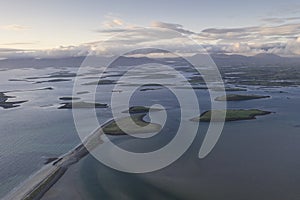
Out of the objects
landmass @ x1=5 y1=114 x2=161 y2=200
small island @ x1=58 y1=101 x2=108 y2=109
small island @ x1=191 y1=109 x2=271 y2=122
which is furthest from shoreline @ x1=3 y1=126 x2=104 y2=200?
small island @ x1=58 y1=101 x2=108 y2=109

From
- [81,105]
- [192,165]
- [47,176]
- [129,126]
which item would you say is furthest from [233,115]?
[47,176]

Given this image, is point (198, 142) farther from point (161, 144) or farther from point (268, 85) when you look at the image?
point (268, 85)

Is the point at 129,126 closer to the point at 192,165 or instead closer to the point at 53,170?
the point at 192,165

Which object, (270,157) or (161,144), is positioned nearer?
(270,157)

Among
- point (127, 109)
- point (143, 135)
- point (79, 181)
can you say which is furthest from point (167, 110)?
point (79, 181)

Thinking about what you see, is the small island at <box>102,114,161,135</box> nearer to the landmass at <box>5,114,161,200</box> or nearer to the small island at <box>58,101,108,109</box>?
the landmass at <box>5,114,161,200</box>

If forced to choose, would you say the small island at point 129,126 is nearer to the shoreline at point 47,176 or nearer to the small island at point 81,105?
the shoreline at point 47,176

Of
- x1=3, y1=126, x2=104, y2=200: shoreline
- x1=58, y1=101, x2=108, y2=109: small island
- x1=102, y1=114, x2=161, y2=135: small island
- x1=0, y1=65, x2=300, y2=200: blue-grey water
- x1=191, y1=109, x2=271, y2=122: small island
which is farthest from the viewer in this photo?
x1=58, y1=101, x2=108, y2=109: small island

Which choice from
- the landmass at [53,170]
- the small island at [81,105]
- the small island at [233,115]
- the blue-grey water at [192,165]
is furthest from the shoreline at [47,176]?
the small island at [81,105]
